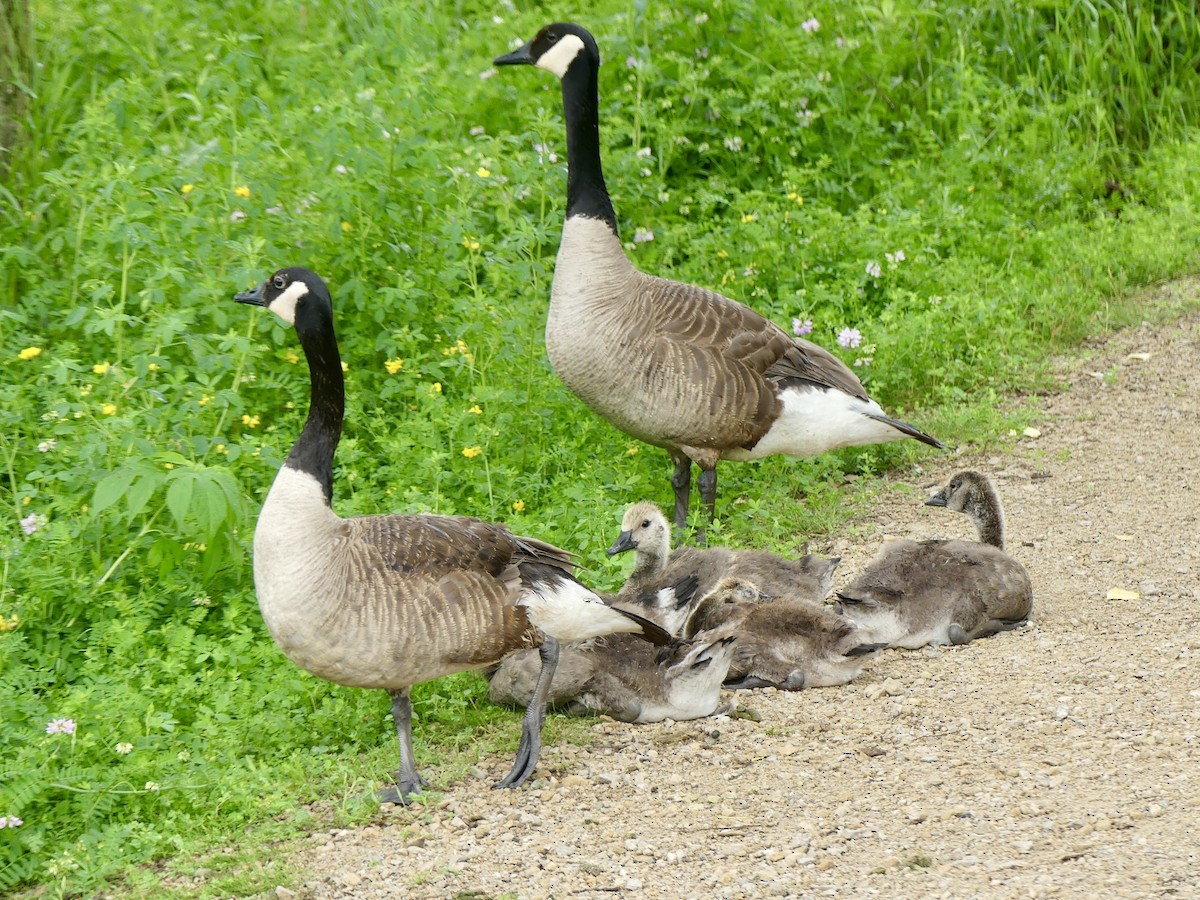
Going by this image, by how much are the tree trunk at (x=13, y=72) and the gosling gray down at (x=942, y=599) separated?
587 centimetres

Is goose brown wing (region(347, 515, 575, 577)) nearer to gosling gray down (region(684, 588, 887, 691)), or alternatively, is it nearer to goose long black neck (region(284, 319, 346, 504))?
goose long black neck (region(284, 319, 346, 504))

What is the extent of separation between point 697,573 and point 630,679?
2.93 feet

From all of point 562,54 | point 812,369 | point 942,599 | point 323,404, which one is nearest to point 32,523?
point 323,404

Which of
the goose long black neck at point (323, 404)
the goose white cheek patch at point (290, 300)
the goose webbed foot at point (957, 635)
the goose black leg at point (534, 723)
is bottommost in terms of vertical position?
the goose webbed foot at point (957, 635)

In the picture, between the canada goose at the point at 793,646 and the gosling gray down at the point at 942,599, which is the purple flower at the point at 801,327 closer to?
the gosling gray down at the point at 942,599

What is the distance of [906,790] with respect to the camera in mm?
5141

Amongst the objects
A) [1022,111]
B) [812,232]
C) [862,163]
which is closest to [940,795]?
[812,232]

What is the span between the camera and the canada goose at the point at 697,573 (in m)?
6.47

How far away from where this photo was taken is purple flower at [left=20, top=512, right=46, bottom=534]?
6.37 metres

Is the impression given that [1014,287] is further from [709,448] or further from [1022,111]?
[709,448]

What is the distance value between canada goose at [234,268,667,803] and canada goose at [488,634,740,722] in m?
0.19

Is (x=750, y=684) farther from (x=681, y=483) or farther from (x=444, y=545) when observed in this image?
(x=681, y=483)

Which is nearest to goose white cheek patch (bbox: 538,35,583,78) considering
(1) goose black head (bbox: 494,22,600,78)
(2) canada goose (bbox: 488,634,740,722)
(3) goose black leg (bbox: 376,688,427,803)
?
(1) goose black head (bbox: 494,22,600,78)

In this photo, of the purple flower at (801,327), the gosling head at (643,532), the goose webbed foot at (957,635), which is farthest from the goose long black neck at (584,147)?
the goose webbed foot at (957,635)
